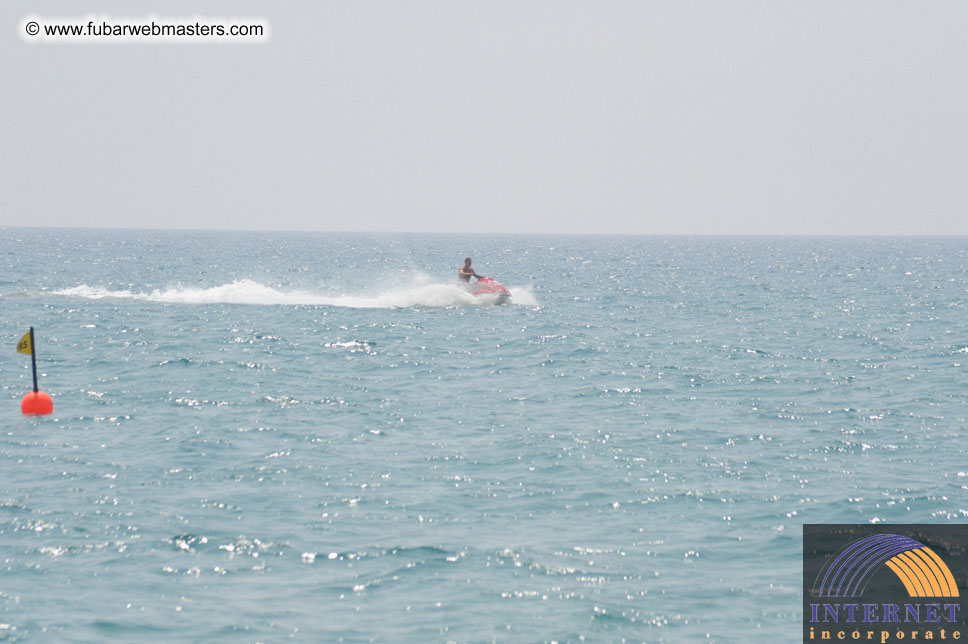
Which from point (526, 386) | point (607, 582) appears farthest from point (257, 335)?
point (607, 582)

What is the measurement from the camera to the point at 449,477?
566 inches

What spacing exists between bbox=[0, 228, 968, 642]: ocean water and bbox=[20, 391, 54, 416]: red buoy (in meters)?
0.23

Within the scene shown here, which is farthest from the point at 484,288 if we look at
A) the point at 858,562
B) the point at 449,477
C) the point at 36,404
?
the point at 858,562

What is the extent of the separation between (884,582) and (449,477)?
6.35m

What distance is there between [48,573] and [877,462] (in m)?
12.5

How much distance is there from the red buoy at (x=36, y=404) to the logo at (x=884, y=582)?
14.6m

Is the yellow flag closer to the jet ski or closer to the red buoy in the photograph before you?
the red buoy

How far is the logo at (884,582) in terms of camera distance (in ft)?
31.9

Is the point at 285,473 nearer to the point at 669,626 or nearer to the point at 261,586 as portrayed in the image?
the point at 261,586

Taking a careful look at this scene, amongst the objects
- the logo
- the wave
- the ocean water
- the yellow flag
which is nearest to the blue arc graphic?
the logo

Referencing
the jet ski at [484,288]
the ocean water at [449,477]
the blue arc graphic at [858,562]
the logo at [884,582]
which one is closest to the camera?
the logo at [884,582]

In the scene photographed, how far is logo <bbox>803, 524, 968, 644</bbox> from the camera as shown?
383 inches

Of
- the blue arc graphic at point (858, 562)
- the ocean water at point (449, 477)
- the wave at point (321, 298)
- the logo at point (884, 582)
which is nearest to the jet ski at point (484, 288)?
the wave at point (321, 298)

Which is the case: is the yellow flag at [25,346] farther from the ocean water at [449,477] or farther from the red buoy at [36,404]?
the ocean water at [449,477]
